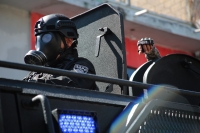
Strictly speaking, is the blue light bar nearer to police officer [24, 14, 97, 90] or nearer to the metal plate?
the metal plate

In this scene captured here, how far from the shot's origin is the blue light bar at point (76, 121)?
8.84 ft

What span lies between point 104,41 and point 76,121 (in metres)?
1.67

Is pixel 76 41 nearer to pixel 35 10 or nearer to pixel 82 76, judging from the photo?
pixel 82 76

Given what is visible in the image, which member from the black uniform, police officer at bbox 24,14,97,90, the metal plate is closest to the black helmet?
police officer at bbox 24,14,97,90

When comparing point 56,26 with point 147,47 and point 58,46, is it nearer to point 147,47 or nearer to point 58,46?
point 58,46

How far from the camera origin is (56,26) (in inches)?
165

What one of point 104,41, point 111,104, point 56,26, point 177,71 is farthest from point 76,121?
point 104,41

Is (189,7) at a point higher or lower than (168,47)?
higher

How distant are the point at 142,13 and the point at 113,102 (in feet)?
27.5

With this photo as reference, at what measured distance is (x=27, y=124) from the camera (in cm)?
265

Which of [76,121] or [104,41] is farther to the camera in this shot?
[104,41]

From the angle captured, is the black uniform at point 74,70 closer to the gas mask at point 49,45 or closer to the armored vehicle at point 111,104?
the gas mask at point 49,45

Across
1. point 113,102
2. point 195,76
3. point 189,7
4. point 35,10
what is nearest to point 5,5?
point 35,10

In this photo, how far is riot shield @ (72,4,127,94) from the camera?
413 cm
